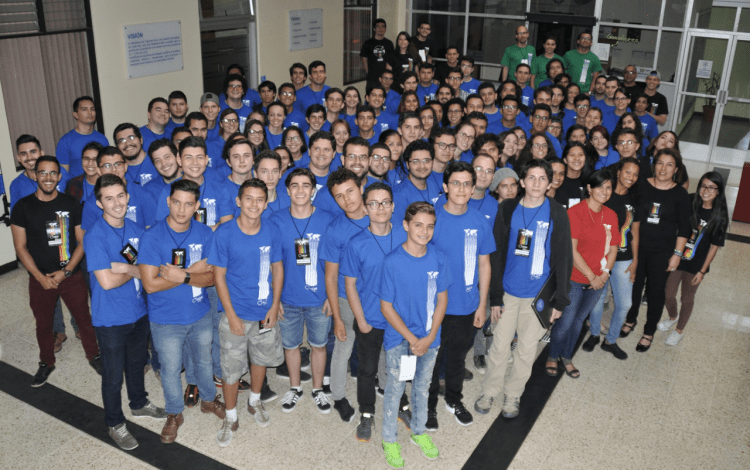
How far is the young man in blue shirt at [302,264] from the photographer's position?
12.8ft

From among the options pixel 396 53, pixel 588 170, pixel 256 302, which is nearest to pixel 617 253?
pixel 588 170

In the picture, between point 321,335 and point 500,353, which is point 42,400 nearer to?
point 321,335

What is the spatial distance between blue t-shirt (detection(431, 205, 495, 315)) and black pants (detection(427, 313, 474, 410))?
10 centimetres

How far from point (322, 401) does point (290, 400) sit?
232 millimetres

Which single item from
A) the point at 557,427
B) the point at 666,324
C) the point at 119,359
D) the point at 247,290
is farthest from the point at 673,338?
the point at 119,359

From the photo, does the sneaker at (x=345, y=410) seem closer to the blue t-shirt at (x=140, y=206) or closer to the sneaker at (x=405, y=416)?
the sneaker at (x=405, y=416)

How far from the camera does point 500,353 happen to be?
4.26m

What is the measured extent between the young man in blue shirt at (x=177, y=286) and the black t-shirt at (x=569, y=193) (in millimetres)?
2901

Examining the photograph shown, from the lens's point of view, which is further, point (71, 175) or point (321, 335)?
point (71, 175)

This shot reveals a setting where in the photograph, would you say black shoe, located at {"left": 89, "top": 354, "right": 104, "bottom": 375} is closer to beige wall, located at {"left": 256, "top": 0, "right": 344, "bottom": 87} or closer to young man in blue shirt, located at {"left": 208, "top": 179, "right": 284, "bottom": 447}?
young man in blue shirt, located at {"left": 208, "top": 179, "right": 284, "bottom": 447}

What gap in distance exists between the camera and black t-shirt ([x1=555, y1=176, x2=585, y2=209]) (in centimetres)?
502

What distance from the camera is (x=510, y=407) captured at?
4.30 metres

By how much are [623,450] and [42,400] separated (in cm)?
413

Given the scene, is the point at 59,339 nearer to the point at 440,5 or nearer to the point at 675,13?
the point at 440,5
